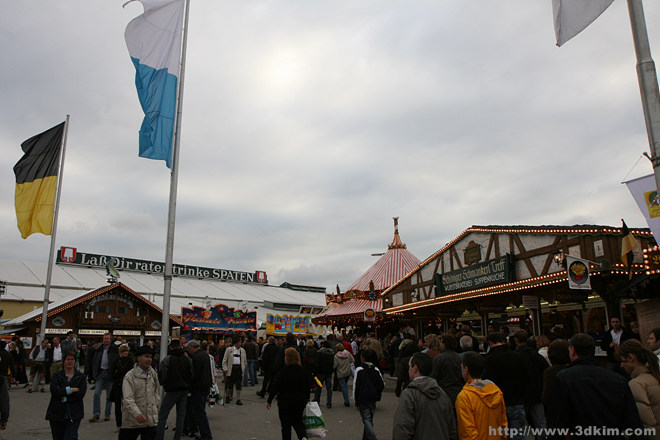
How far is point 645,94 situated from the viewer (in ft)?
17.1

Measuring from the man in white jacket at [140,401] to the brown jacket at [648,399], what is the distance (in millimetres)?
5255

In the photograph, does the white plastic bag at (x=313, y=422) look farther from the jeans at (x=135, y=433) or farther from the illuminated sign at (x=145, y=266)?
the illuminated sign at (x=145, y=266)

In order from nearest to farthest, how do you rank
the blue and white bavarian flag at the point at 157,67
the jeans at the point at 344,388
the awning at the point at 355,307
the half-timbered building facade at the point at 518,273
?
the blue and white bavarian flag at the point at 157,67
the jeans at the point at 344,388
the half-timbered building facade at the point at 518,273
the awning at the point at 355,307

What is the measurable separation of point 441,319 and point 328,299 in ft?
29.1

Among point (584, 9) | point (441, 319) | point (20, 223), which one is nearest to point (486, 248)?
point (441, 319)

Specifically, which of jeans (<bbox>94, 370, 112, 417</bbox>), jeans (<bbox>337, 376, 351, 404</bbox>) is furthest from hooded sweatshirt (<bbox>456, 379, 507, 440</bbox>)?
jeans (<bbox>337, 376, 351, 404</bbox>)

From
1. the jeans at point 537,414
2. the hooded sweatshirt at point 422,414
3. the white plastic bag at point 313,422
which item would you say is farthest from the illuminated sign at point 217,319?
the hooded sweatshirt at point 422,414

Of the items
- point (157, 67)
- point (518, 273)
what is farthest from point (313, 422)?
point (518, 273)

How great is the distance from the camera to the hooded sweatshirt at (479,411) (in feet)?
13.4

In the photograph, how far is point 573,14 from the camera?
5.68 meters

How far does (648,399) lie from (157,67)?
31.1 ft

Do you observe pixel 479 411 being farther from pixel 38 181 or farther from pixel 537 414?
pixel 38 181

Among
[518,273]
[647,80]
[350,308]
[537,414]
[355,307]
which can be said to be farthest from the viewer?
[350,308]

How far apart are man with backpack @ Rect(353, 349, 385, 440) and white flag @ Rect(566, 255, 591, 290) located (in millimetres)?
6383
